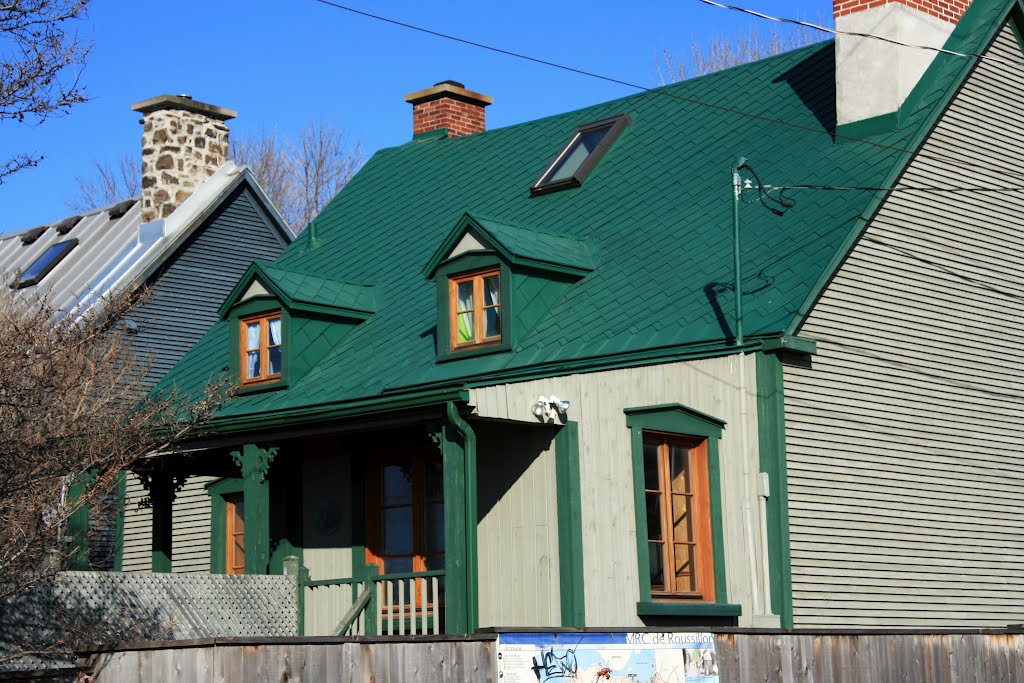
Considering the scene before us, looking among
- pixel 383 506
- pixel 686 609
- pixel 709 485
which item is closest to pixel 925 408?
pixel 709 485

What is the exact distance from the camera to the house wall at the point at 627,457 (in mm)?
15867

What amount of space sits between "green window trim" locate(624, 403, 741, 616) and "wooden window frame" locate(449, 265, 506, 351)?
2.86m

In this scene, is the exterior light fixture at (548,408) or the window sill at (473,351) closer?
the exterior light fixture at (548,408)

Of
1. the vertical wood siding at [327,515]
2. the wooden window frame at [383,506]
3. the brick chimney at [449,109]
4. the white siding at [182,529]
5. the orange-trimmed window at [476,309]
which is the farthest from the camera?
the brick chimney at [449,109]

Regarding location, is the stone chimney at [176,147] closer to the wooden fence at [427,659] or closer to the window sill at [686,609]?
the window sill at [686,609]

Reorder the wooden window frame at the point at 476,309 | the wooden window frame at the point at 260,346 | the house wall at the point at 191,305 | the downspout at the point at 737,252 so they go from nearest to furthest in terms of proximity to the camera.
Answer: the downspout at the point at 737,252 → the wooden window frame at the point at 476,309 → the wooden window frame at the point at 260,346 → the house wall at the point at 191,305

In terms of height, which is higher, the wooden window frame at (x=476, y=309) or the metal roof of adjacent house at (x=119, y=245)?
the metal roof of adjacent house at (x=119, y=245)

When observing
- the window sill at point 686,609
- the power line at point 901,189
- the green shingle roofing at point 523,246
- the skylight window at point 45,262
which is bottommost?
the window sill at point 686,609

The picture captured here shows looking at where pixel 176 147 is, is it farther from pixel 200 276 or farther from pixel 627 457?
pixel 627 457

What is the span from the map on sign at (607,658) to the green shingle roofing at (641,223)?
556 centimetres

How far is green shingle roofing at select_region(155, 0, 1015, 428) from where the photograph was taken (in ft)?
56.3

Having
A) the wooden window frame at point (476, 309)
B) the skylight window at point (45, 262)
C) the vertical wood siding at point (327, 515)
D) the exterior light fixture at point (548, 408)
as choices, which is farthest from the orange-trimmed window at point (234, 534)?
the skylight window at point (45, 262)

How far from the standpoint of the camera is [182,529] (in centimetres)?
2439

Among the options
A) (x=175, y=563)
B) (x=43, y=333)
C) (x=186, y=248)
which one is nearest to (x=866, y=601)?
(x=43, y=333)
